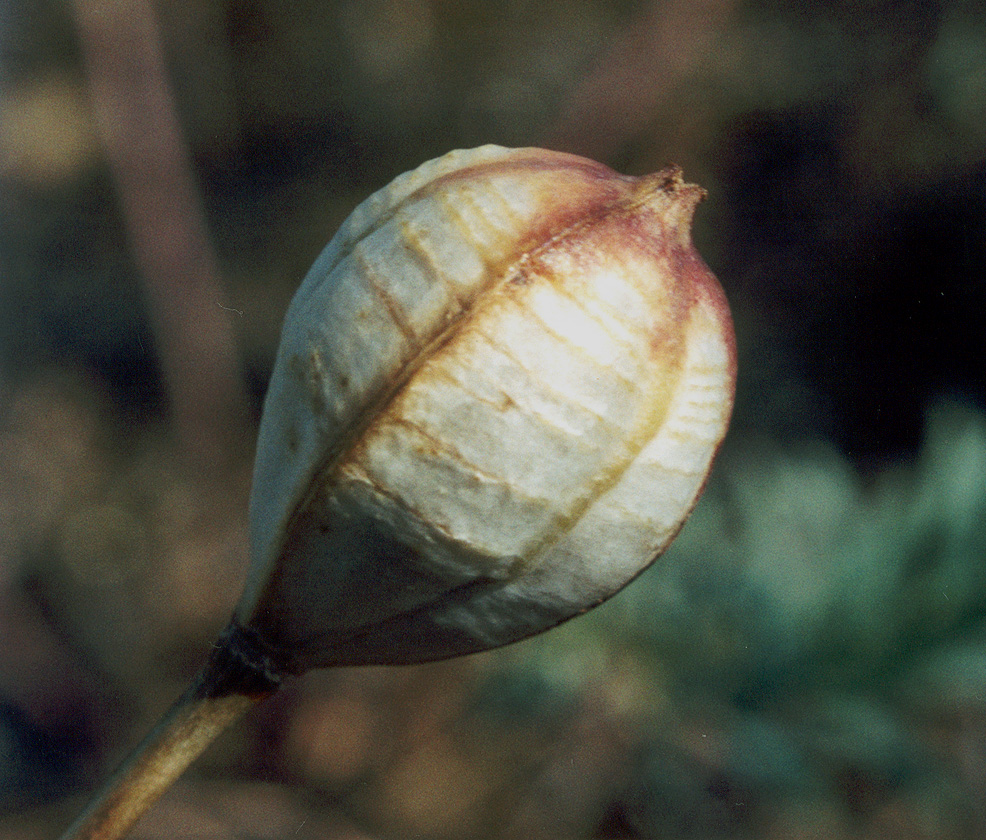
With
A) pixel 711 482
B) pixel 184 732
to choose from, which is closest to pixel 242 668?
pixel 184 732

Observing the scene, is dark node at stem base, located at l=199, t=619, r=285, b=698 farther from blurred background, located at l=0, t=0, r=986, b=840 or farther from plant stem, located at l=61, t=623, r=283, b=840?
blurred background, located at l=0, t=0, r=986, b=840

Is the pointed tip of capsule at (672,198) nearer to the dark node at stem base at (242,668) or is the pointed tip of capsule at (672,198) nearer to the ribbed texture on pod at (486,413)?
the ribbed texture on pod at (486,413)

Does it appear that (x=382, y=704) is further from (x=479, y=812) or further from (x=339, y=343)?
(x=339, y=343)

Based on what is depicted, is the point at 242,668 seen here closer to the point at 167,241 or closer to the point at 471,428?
the point at 471,428

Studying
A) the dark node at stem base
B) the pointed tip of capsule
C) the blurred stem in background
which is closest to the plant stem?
the dark node at stem base

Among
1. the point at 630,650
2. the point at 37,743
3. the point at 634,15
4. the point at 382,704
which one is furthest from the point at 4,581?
the point at 634,15

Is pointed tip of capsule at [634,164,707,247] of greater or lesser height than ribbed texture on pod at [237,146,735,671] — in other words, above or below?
above

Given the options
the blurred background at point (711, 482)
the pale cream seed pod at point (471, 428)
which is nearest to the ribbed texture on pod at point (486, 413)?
the pale cream seed pod at point (471, 428)

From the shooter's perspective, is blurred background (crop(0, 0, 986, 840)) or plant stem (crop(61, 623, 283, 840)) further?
blurred background (crop(0, 0, 986, 840))
